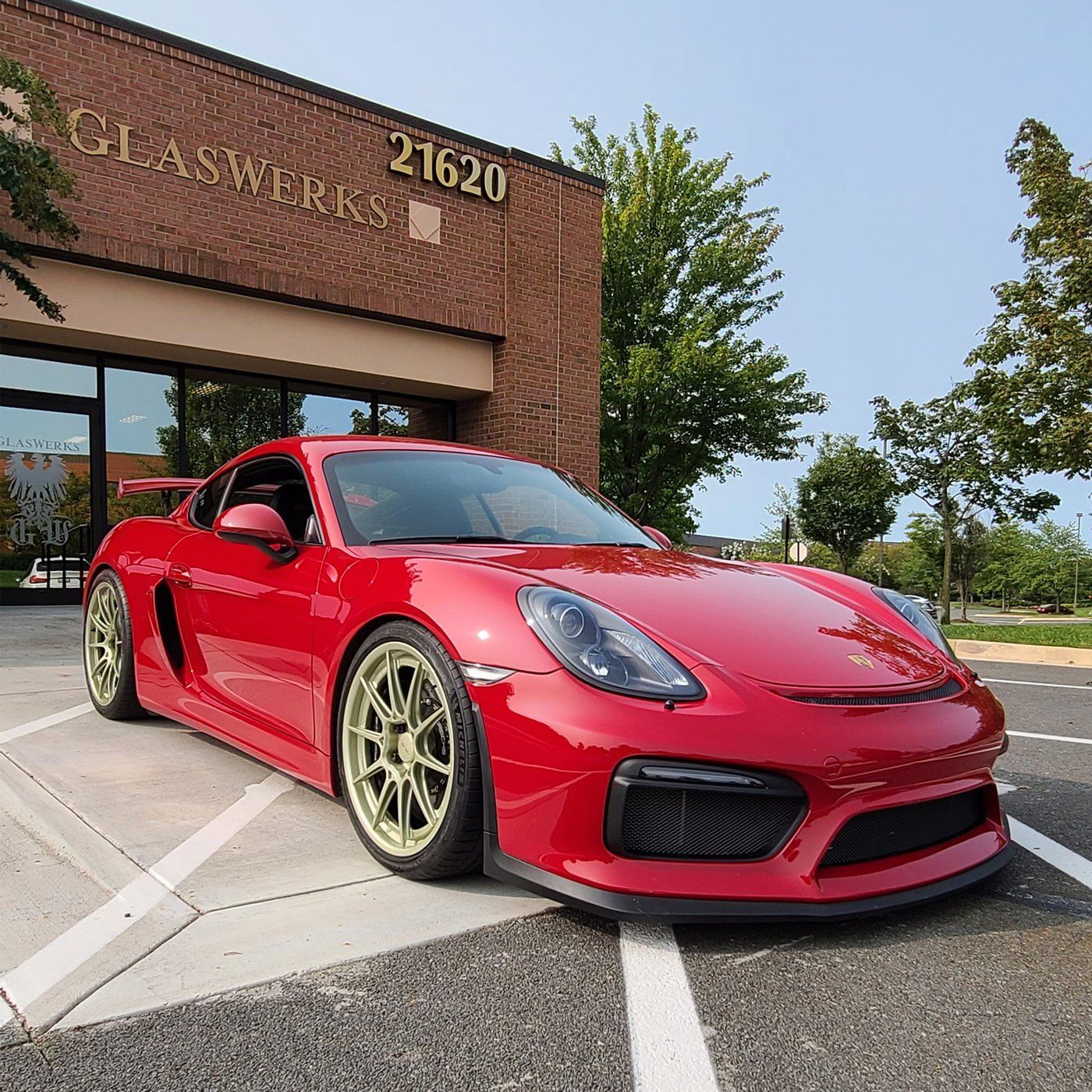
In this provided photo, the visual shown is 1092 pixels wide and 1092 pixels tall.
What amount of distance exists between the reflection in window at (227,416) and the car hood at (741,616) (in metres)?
8.72

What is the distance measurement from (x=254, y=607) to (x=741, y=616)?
1.65 metres

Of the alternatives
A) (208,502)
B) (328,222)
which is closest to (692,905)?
(208,502)

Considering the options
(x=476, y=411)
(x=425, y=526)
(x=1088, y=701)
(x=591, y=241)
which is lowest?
(x=1088, y=701)

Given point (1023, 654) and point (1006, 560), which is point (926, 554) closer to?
point (1006, 560)

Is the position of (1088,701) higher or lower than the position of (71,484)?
lower

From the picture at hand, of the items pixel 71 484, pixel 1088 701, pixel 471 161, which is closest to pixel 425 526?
pixel 1088 701

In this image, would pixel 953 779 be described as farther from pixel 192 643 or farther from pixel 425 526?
pixel 192 643

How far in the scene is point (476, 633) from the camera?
243 cm

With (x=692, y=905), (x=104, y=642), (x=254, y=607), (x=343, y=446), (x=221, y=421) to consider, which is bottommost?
(x=692, y=905)


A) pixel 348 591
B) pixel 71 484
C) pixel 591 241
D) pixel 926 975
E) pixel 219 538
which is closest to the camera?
pixel 926 975

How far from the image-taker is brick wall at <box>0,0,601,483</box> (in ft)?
29.9

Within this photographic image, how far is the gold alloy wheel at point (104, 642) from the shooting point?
448 cm

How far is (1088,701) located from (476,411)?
25.3ft

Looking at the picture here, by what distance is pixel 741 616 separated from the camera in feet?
8.78
